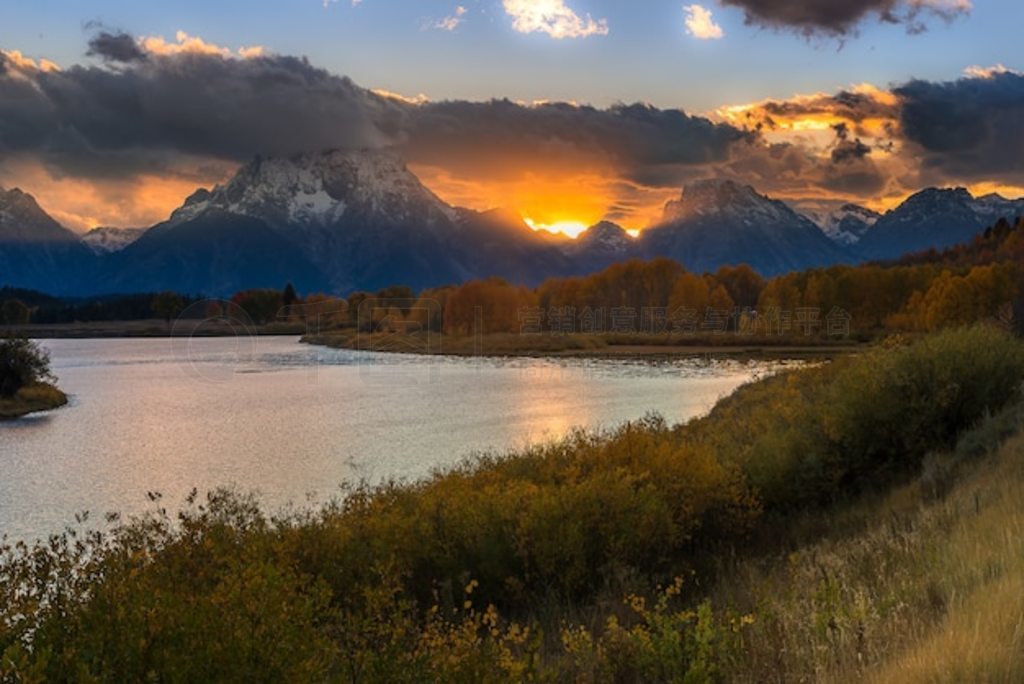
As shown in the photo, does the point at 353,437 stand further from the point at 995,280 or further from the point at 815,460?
the point at 995,280

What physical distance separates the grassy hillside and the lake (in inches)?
273

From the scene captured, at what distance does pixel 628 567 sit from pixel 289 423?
35.5 m

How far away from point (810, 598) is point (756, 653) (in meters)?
1.80

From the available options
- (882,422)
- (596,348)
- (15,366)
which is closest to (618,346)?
(596,348)

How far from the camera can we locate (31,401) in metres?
55.2

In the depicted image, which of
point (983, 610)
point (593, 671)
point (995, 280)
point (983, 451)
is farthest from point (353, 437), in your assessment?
point (995, 280)

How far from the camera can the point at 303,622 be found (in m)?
6.63

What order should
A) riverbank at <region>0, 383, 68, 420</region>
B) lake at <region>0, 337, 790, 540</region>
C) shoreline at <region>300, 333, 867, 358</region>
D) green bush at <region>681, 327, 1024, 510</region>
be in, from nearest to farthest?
green bush at <region>681, 327, 1024, 510</region> → lake at <region>0, 337, 790, 540</region> → riverbank at <region>0, 383, 68, 420</region> → shoreline at <region>300, 333, 867, 358</region>

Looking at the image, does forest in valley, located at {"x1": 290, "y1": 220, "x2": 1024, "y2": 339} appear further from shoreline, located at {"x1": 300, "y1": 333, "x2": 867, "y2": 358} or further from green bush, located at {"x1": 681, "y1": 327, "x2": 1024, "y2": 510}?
green bush, located at {"x1": 681, "y1": 327, "x2": 1024, "y2": 510}

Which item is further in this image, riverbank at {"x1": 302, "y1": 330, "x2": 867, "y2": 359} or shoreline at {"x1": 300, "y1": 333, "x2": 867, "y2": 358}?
riverbank at {"x1": 302, "y1": 330, "x2": 867, "y2": 359}

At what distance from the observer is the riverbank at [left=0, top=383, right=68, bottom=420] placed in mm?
52969

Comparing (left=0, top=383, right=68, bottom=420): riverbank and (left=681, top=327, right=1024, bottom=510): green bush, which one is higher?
(left=681, top=327, right=1024, bottom=510): green bush

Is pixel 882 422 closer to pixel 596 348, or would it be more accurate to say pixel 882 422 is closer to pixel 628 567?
pixel 628 567

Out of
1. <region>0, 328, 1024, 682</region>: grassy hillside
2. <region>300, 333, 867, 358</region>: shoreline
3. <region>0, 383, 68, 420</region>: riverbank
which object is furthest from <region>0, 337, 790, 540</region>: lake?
<region>300, 333, 867, 358</region>: shoreline
